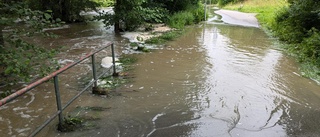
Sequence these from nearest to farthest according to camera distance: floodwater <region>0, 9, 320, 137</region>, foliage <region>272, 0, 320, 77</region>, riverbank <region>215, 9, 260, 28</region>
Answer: floodwater <region>0, 9, 320, 137</region>, foliage <region>272, 0, 320, 77</region>, riverbank <region>215, 9, 260, 28</region>

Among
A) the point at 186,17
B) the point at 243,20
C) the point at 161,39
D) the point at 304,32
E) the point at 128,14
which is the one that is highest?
the point at 128,14

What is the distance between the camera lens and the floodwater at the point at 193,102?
4.18 meters

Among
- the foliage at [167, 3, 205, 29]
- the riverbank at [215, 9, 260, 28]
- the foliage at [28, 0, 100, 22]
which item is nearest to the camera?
the foliage at [167, 3, 205, 29]

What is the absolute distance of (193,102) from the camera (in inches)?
207

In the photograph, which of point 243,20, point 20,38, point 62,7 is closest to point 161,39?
point 20,38

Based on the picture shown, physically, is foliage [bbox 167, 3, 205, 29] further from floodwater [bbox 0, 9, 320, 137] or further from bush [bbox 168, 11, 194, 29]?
floodwater [bbox 0, 9, 320, 137]

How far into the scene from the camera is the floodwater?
13.7 ft

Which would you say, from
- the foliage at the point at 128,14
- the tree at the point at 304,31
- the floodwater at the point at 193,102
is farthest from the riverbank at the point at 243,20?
the floodwater at the point at 193,102

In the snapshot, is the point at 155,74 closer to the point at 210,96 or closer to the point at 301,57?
the point at 210,96

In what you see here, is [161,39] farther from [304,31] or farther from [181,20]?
[304,31]

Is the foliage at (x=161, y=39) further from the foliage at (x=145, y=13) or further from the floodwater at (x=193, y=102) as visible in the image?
the floodwater at (x=193, y=102)

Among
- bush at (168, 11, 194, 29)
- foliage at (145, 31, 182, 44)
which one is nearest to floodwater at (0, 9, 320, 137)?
foliage at (145, 31, 182, 44)

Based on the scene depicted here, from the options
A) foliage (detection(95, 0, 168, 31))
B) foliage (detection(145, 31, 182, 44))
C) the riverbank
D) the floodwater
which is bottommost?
the floodwater

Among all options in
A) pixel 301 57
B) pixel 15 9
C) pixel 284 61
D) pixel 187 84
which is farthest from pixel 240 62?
pixel 15 9
